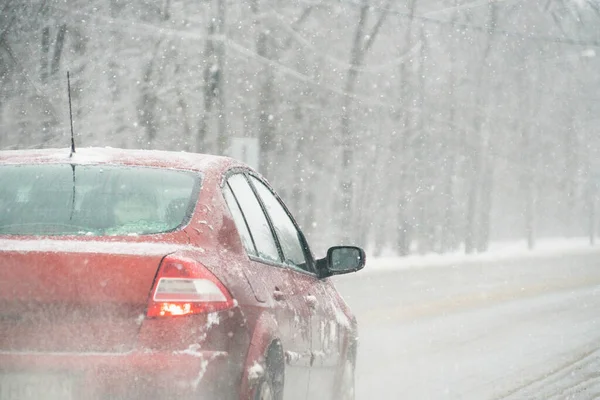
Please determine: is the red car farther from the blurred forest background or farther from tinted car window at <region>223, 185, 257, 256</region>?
the blurred forest background

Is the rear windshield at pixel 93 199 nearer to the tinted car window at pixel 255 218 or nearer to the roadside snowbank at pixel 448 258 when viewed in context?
the tinted car window at pixel 255 218

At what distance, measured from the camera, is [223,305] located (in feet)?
12.3

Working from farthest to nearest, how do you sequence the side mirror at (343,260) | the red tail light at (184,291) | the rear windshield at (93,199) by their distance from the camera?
the side mirror at (343,260) → the rear windshield at (93,199) → the red tail light at (184,291)

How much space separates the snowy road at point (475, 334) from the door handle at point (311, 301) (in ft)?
11.6

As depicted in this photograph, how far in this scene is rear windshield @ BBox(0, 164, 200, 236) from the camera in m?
3.95

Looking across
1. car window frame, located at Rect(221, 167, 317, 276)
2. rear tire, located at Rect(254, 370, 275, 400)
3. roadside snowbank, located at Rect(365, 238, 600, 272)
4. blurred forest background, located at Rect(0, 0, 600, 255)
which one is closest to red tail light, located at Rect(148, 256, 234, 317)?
rear tire, located at Rect(254, 370, 275, 400)

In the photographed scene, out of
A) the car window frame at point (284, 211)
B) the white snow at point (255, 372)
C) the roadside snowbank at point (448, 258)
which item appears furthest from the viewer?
the roadside snowbank at point (448, 258)

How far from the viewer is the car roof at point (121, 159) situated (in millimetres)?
4430

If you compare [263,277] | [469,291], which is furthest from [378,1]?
[263,277]

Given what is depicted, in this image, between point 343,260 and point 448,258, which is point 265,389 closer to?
point 343,260

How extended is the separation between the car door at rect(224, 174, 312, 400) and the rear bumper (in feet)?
2.08

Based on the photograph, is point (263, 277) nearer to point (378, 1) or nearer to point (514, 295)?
point (514, 295)

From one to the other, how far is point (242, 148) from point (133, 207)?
18.5 meters

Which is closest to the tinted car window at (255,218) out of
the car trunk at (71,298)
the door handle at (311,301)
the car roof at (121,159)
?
the car roof at (121,159)
